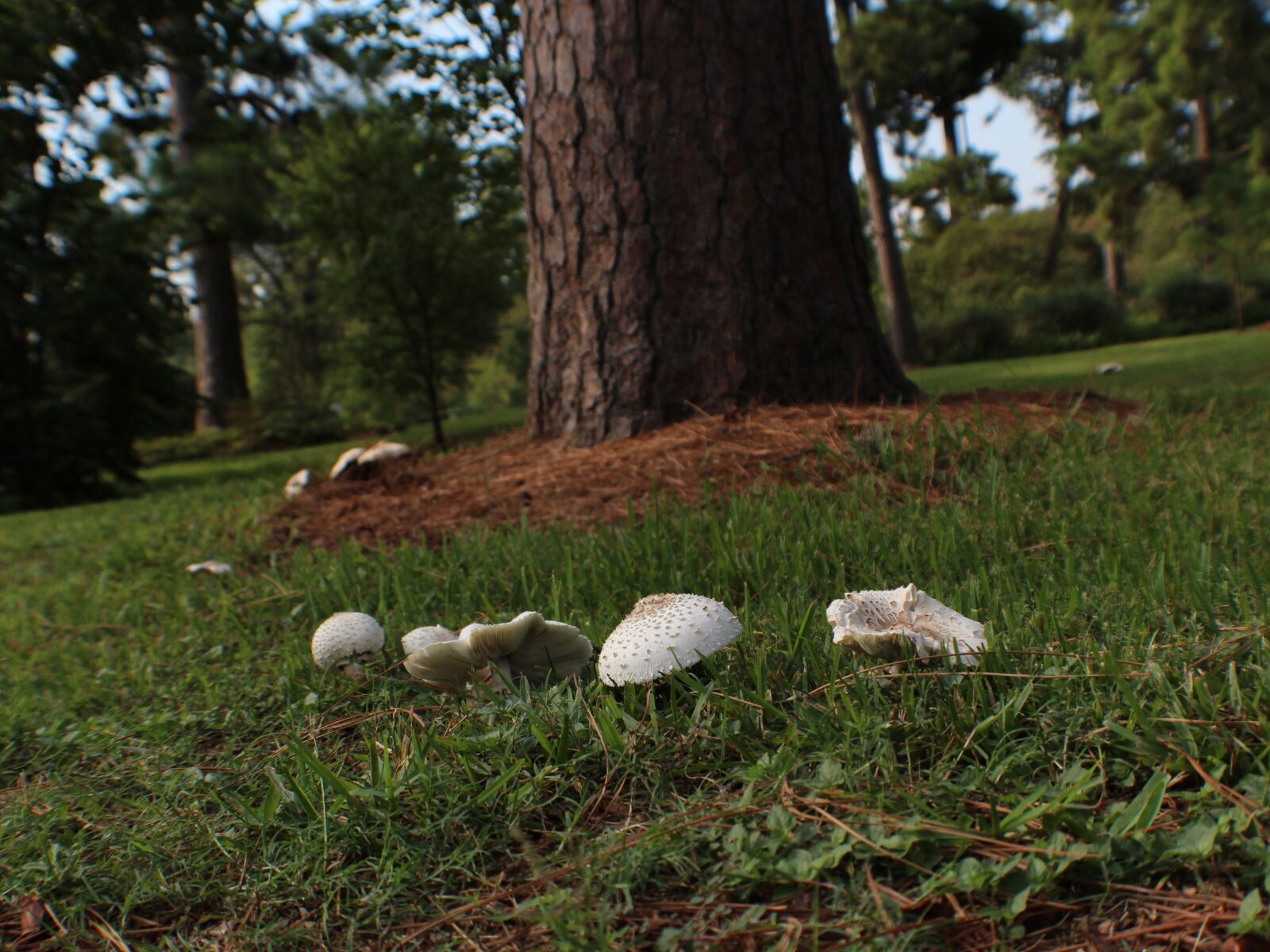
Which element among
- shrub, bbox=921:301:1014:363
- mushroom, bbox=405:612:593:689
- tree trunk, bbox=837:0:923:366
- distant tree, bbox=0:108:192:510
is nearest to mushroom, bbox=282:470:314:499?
mushroom, bbox=405:612:593:689

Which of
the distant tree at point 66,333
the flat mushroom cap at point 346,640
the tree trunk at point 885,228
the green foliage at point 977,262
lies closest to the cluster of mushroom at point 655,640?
→ the flat mushroom cap at point 346,640

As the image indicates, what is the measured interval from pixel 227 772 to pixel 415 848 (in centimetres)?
63

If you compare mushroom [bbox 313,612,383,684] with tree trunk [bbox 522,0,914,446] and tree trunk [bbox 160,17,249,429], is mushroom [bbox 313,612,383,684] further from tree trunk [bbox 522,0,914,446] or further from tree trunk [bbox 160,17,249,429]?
tree trunk [bbox 160,17,249,429]

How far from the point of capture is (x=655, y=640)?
1686mm

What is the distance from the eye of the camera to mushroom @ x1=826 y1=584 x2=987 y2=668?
1.62 metres

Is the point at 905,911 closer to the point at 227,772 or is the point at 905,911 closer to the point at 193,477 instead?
the point at 227,772

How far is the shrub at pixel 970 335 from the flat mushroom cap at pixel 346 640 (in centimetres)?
1882

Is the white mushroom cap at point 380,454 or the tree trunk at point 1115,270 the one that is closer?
the white mushroom cap at point 380,454

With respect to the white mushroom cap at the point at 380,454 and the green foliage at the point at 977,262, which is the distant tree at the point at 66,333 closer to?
the white mushroom cap at the point at 380,454

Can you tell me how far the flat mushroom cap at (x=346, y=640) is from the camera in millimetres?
2150

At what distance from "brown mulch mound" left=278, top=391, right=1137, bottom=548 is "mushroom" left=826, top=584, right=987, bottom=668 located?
1370mm

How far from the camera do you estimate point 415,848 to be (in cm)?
139

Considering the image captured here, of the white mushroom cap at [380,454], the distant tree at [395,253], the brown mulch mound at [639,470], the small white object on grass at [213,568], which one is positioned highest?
the distant tree at [395,253]

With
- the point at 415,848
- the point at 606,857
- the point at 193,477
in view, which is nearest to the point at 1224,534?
the point at 606,857
